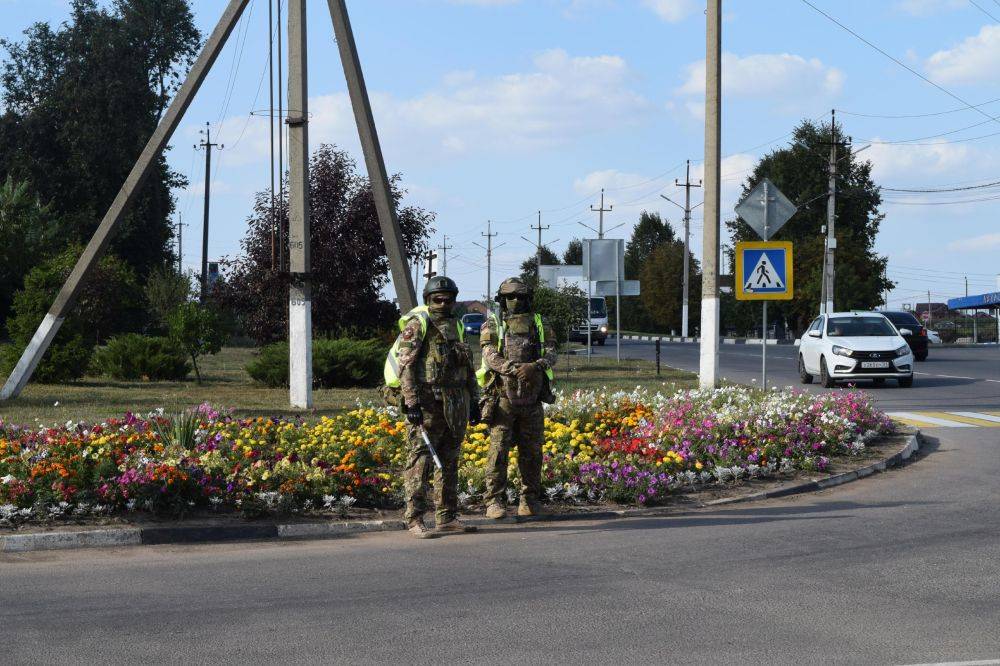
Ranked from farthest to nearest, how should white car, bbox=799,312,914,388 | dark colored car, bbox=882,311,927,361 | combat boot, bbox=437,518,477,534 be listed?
1. dark colored car, bbox=882,311,927,361
2. white car, bbox=799,312,914,388
3. combat boot, bbox=437,518,477,534

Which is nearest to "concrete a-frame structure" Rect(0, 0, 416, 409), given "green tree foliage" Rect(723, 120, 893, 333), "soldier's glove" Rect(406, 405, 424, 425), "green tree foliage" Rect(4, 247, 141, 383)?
"green tree foliage" Rect(4, 247, 141, 383)

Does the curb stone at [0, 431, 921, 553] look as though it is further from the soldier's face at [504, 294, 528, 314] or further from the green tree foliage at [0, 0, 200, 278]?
the green tree foliage at [0, 0, 200, 278]

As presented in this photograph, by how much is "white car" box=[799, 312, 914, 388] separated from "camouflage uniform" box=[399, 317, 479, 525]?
17018mm

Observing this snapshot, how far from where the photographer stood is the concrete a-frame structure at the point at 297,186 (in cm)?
1738

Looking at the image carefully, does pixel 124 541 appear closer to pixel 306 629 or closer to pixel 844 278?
pixel 306 629

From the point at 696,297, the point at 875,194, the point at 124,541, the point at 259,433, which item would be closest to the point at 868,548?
the point at 124,541

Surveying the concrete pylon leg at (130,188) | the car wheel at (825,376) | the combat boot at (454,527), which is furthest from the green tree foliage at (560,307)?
the combat boot at (454,527)

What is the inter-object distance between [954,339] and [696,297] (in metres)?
23.7

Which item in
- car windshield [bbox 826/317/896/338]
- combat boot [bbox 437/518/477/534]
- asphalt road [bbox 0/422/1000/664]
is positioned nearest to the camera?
asphalt road [bbox 0/422/1000/664]

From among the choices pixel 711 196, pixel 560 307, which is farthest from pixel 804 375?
pixel 711 196

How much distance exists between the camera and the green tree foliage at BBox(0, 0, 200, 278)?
172 feet

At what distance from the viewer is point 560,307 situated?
104 feet

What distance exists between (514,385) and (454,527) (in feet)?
3.93

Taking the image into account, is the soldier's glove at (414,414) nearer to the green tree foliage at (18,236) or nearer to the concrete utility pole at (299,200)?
the concrete utility pole at (299,200)
